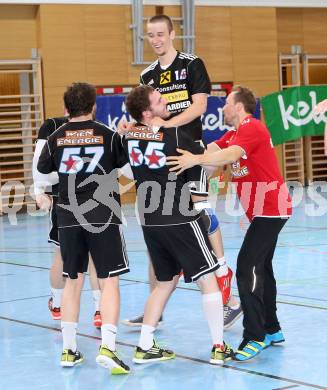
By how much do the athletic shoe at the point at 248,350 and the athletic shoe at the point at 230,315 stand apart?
0.84 meters

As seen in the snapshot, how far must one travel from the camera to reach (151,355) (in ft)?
16.9

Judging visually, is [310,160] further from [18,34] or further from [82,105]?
[82,105]

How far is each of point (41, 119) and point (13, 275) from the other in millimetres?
7812

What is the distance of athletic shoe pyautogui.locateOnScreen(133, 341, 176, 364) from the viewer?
512cm

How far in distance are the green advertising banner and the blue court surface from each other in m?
7.84

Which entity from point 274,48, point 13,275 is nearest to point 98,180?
point 13,275

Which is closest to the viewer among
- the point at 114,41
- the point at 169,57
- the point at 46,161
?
the point at 46,161

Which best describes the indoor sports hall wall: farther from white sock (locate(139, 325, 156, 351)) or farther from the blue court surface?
white sock (locate(139, 325, 156, 351))

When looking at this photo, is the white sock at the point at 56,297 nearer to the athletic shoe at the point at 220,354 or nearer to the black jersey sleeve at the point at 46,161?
the black jersey sleeve at the point at 46,161

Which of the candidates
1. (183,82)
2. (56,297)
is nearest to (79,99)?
(183,82)

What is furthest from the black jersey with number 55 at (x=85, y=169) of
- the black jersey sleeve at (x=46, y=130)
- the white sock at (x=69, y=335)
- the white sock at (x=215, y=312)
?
the black jersey sleeve at (x=46, y=130)

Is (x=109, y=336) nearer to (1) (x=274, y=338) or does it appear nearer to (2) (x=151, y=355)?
(2) (x=151, y=355)

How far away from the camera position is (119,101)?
16172 mm

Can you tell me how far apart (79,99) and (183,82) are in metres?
1.06
